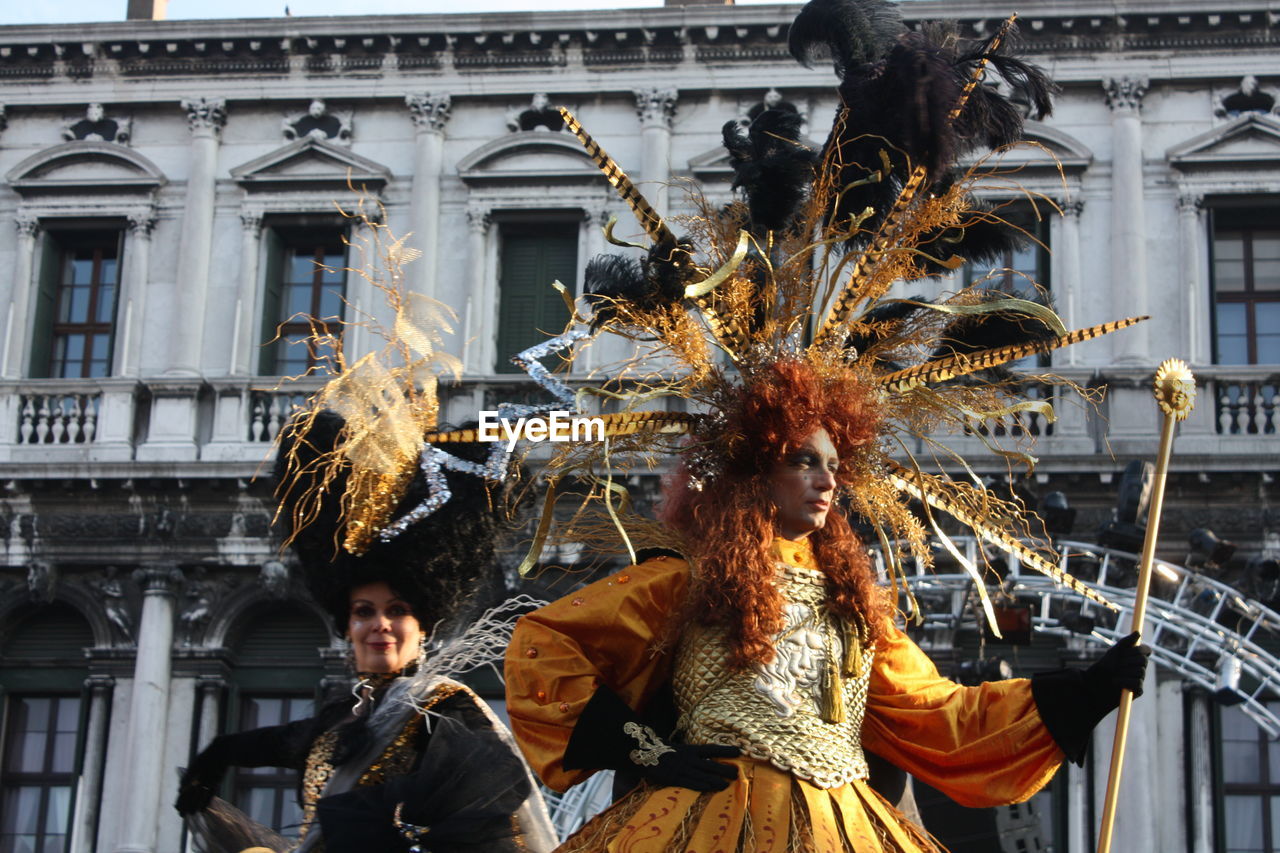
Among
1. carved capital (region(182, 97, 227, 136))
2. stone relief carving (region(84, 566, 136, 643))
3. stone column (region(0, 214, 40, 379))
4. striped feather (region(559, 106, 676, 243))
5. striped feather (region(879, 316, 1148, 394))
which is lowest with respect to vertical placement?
stone relief carving (region(84, 566, 136, 643))

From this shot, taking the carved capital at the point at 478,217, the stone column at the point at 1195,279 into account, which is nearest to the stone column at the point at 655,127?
the carved capital at the point at 478,217

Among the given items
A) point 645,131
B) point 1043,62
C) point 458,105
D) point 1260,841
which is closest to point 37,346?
point 458,105

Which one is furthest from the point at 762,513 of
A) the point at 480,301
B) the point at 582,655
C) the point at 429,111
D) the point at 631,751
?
the point at 429,111

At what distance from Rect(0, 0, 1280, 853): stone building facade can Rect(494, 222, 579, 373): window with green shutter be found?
0.04 metres

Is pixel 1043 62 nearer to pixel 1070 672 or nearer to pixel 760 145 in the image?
pixel 760 145

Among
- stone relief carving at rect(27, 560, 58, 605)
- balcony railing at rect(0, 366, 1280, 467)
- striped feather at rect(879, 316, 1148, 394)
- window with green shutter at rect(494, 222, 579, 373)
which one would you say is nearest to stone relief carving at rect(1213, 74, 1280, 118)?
balcony railing at rect(0, 366, 1280, 467)

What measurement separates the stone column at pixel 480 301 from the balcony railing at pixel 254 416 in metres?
0.44

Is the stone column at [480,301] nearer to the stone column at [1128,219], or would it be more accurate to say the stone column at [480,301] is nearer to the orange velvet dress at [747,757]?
the stone column at [1128,219]

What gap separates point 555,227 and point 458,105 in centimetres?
159

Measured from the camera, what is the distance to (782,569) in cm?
580

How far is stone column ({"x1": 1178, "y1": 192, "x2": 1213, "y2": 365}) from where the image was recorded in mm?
18016

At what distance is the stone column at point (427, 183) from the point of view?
19000mm

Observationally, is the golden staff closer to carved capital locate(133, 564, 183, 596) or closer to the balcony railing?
the balcony railing

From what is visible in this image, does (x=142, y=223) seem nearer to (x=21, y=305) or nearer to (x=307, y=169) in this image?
(x=21, y=305)
